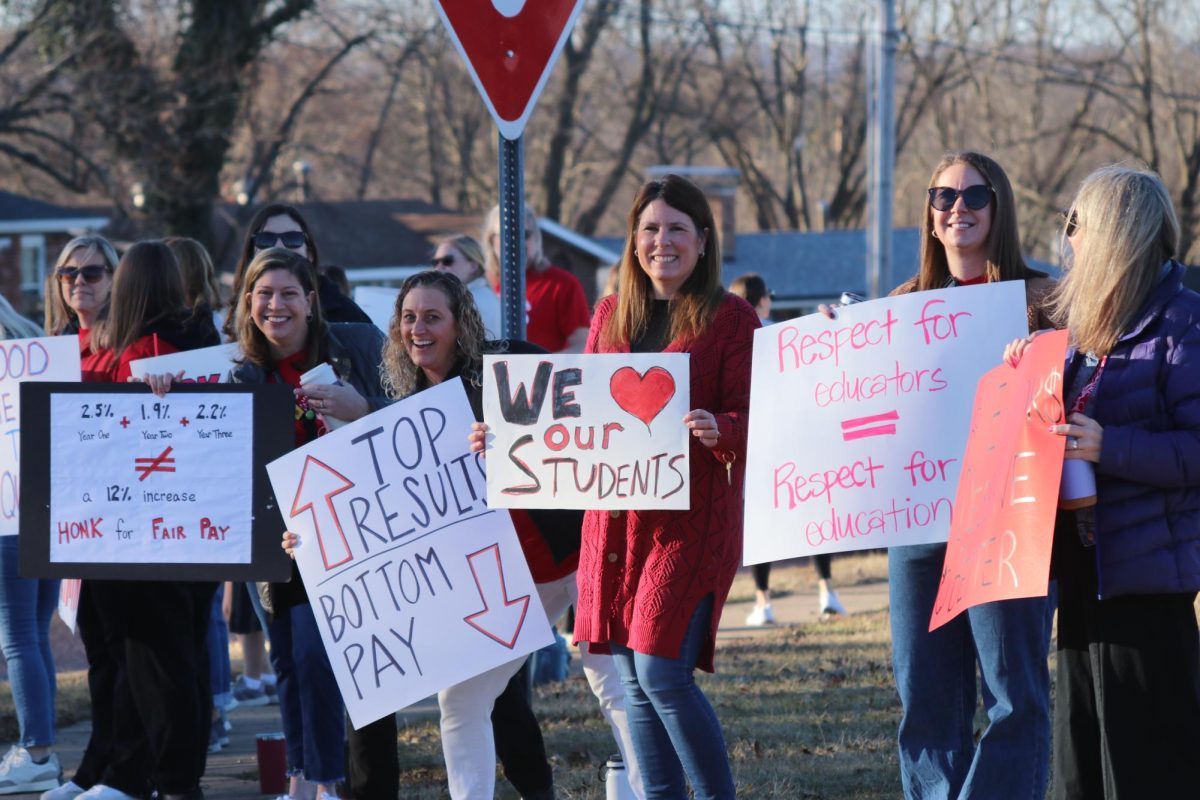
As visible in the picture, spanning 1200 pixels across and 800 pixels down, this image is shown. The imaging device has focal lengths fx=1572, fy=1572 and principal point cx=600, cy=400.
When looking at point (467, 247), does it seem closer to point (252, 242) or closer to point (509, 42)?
point (252, 242)

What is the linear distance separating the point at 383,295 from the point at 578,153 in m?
38.1

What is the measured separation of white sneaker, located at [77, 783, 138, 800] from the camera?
5.69m

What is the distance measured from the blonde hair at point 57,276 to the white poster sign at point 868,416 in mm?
3005

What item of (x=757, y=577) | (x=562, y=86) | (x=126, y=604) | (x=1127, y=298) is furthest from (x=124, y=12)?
(x=1127, y=298)

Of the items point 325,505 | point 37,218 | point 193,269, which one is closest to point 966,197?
point 325,505

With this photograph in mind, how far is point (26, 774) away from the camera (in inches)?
248

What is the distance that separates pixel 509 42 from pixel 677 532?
162cm

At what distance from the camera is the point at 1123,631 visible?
12.8ft

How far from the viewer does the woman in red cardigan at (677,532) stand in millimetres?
4379

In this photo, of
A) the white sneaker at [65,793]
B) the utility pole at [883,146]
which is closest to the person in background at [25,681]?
the white sneaker at [65,793]

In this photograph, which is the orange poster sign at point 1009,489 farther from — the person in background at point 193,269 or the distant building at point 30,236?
the distant building at point 30,236

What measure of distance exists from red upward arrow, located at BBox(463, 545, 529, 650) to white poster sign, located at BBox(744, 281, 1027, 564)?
787mm

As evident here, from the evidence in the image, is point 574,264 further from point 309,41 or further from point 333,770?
point 333,770

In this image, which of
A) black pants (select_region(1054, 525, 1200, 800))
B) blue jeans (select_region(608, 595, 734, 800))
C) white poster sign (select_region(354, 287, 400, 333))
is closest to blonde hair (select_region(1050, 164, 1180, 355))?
black pants (select_region(1054, 525, 1200, 800))
